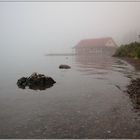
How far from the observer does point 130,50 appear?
35.4 metres

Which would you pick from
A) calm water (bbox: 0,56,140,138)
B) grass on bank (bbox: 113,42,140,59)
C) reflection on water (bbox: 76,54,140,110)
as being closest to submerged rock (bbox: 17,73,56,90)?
calm water (bbox: 0,56,140,138)

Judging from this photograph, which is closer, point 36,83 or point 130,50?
point 36,83

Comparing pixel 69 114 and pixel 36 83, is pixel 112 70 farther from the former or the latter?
pixel 69 114

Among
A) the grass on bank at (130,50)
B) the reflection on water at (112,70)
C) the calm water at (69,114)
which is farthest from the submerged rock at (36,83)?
the grass on bank at (130,50)

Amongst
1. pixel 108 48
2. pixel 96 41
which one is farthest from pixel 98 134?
pixel 108 48

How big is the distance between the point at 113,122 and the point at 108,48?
145 feet

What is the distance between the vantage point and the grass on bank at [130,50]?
104ft

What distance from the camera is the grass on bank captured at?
31747 mm

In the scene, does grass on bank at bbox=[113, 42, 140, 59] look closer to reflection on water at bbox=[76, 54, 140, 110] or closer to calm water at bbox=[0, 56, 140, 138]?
reflection on water at bbox=[76, 54, 140, 110]

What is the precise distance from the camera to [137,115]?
272 inches

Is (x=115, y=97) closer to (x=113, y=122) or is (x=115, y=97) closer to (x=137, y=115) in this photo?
(x=137, y=115)

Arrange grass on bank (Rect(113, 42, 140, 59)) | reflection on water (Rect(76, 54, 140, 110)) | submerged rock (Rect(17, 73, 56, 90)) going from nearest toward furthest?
reflection on water (Rect(76, 54, 140, 110)), submerged rock (Rect(17, 73, 56, 90)), grass on bank (Rect(113, 42, 140, 59))

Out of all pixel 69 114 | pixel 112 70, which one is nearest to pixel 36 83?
pixel 69 114

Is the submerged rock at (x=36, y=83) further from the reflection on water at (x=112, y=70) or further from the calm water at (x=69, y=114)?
the reflection on water at (x=112, y=70)
